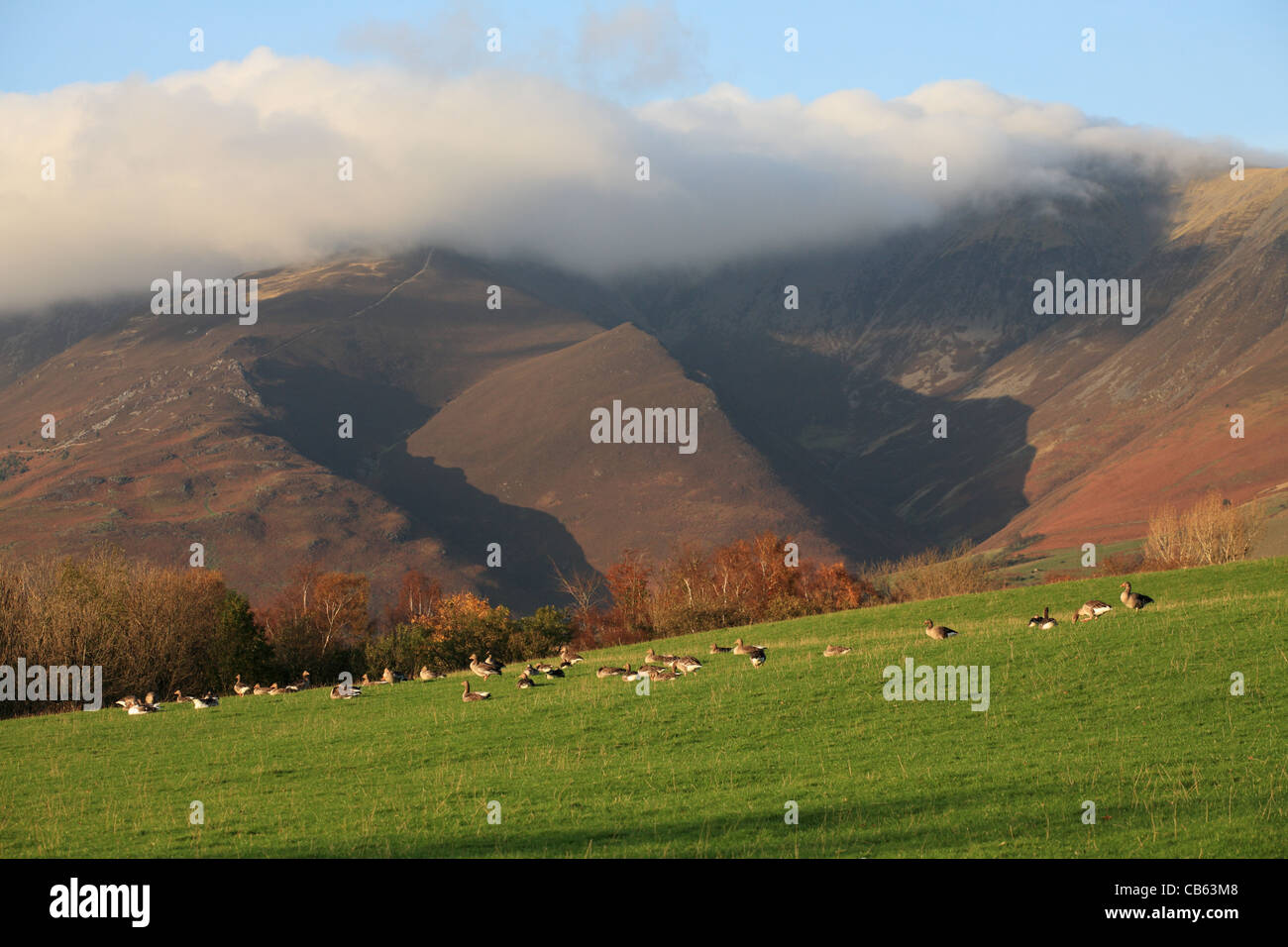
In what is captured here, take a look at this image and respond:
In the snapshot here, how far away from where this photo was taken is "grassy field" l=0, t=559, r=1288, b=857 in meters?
18.0

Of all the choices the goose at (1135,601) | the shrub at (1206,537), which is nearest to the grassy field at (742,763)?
the goose at (1135,601)

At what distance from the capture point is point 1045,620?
38188 millimetres

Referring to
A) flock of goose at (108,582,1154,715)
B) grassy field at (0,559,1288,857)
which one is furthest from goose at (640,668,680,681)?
grassy field at (0,559,1288,857)

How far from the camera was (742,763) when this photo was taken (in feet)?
78.0

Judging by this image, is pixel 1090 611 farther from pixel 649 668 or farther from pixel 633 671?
pixel 633 671

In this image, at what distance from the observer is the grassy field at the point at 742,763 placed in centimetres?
1795

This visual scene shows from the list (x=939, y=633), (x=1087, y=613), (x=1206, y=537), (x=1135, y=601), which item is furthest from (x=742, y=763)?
(x=1206, y=537)

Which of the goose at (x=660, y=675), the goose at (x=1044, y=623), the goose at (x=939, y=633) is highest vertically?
the goose at (x=1044, y=623)

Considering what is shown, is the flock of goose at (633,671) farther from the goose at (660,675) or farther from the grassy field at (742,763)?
the grassy field at (742,763)

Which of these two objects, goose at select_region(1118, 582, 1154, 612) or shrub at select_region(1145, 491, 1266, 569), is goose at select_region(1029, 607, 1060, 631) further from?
shrub at select_region(1145, 491, 1266, 569)

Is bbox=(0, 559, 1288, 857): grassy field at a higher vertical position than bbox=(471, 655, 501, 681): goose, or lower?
lower

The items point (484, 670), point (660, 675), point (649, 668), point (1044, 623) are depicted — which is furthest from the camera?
point (484, 670)
